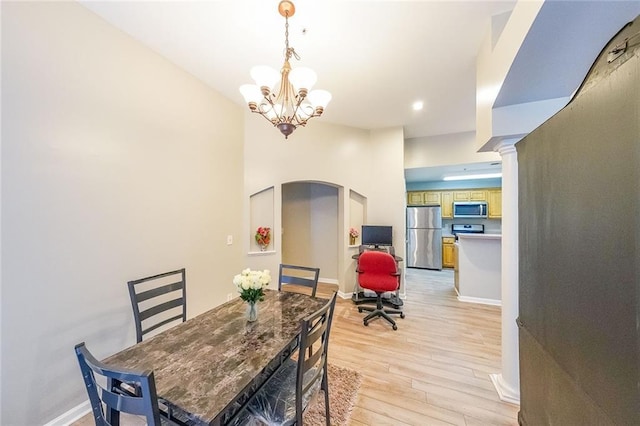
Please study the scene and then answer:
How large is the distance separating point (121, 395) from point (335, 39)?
2.67m

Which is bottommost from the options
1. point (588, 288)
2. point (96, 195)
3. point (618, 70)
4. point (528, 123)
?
point (588, 288)

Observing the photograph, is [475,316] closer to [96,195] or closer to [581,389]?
[581,389]

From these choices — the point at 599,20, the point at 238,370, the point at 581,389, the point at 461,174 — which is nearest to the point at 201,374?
the point at 238,370

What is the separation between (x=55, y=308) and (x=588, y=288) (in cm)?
293

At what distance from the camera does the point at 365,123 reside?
4.30 meters

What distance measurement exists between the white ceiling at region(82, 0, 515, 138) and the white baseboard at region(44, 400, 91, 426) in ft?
9.69

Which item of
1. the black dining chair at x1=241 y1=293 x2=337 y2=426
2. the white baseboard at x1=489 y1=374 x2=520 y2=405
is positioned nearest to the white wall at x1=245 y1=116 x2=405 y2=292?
the black dining chair at x1=241 y1=293 x2=337 y2=426

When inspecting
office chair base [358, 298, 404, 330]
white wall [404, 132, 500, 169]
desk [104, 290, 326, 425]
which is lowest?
office chair base [358, 298, 404, 330]

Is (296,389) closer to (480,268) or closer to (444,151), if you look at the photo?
(480,268)

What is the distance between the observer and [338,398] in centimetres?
198

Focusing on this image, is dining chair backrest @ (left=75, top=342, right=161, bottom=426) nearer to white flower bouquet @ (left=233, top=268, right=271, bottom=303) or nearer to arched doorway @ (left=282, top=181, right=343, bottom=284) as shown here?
white flower bouquet @ (left=233, top=268, right=271, bottom=303)

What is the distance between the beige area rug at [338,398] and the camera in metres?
1.77

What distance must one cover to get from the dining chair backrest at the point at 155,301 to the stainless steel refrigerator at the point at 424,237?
5.88 meters

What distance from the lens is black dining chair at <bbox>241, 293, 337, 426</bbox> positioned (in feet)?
4.08
